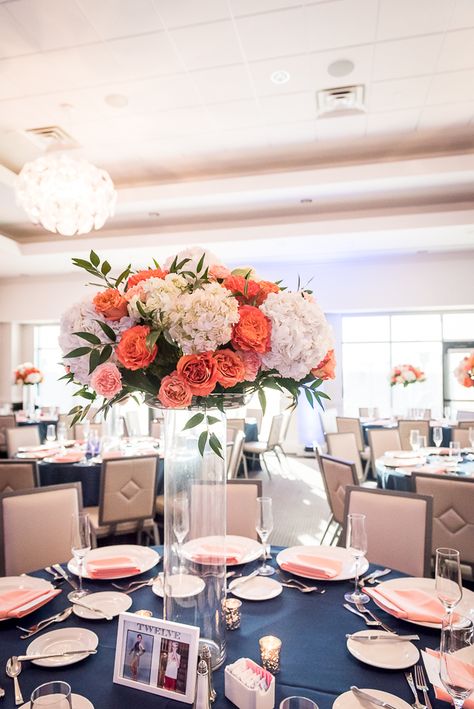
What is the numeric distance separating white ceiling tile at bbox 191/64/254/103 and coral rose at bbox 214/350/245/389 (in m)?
3.71

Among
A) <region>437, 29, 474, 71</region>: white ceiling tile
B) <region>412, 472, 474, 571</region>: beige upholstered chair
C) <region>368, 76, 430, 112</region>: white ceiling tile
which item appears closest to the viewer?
<region>412, 472, 474, 571</region>: beige upholstered chair

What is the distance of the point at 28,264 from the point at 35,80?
5.25 meters

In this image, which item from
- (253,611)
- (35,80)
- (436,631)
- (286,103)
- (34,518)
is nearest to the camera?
(436,631)

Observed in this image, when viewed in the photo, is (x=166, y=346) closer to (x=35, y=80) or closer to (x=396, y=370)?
(x=35, y=80)

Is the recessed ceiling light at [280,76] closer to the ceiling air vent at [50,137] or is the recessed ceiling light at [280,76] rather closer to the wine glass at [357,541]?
the ceiling air vent at [50,137]

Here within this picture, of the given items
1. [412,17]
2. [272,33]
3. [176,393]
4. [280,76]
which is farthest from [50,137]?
[176,393]

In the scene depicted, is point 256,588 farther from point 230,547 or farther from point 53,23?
point 53,23

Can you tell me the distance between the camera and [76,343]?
1287 mm

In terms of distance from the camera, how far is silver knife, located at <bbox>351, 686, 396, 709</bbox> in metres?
1.06

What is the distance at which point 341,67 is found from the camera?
404 cm

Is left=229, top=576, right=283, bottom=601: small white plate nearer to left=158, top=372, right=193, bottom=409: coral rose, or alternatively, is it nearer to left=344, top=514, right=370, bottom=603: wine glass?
left=344, top=514, right=370, bottom=603: wine glass

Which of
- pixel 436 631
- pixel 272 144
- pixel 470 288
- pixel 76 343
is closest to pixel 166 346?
pixel 76 343

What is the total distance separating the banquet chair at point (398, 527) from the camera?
7.09 feet

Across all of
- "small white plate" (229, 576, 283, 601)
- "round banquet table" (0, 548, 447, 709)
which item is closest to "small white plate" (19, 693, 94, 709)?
"round banquet table" (0, 548, 447, 709)
